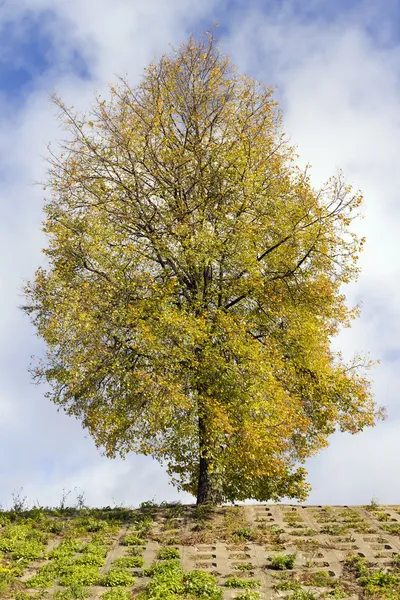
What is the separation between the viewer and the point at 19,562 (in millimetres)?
15133

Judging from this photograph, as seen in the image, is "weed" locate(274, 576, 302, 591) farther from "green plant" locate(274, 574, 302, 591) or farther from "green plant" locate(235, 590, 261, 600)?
"green plant" locate(235, 590, 261, 600)

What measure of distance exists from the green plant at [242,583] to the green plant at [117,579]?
2.23m

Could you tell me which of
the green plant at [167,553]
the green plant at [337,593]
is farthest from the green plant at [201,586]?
the green plant at [337,593]

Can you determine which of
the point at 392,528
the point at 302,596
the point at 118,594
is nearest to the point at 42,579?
the point at 118,594

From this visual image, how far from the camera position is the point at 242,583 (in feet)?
45.3

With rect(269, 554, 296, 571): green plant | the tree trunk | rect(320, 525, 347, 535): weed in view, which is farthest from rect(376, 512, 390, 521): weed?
the tree trunk

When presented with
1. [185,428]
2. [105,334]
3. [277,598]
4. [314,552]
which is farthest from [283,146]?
[277,598]

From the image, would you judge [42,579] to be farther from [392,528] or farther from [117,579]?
[392,528]

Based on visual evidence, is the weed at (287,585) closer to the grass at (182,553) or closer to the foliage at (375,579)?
the grass at (182,553)

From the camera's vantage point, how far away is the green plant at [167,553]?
15469 millimetres

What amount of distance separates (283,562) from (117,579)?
408 centimetres

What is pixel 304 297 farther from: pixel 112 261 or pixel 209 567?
pixel 209 567

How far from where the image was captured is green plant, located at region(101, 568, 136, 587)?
1398 centimetres

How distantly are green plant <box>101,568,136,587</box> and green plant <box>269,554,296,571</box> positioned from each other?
350 centimetres
